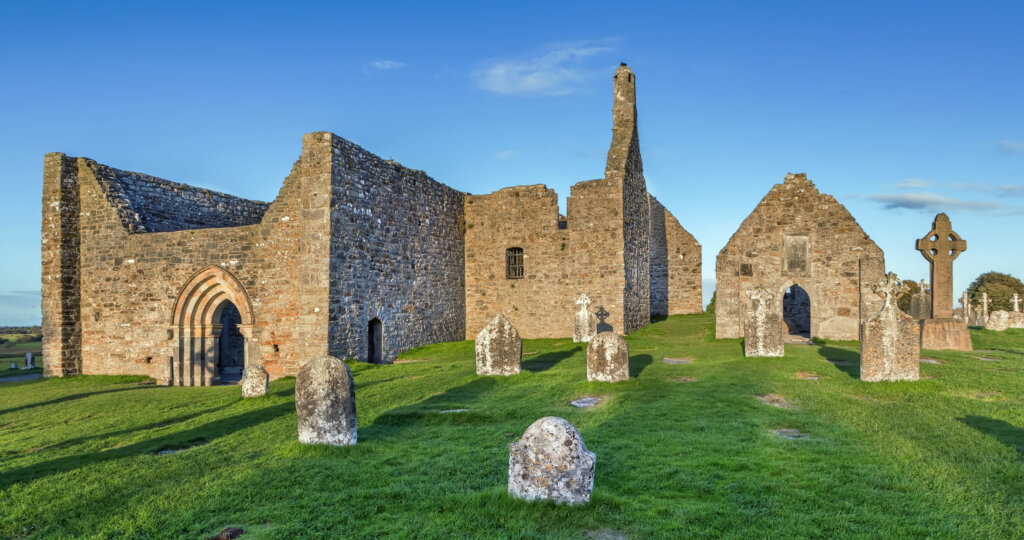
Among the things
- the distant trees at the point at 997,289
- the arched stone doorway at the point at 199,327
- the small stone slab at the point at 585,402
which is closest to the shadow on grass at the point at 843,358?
the small stone slab at the point at 585,402

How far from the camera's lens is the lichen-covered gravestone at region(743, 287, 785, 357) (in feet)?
47.0

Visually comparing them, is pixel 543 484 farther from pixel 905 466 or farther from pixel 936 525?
pixel 905 466

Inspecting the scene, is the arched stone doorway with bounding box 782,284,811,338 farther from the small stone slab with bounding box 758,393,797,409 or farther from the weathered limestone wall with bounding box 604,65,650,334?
the small stone slab with bounding box 758,393,797,409

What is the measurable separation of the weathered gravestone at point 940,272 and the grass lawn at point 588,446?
3.67m

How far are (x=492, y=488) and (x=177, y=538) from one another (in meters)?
2.65

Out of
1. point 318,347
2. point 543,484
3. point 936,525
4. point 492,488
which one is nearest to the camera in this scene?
point 936,525

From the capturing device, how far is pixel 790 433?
7.41 metres

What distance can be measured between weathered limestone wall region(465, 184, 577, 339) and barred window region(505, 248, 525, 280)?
0.58 feet

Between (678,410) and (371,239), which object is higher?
(371,239)

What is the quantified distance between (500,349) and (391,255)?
6.58m

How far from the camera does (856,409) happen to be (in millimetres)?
8586

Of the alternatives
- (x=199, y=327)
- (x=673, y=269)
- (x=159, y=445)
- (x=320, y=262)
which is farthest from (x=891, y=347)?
(x=673, y=269)

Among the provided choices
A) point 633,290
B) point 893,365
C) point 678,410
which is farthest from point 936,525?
point 633,290

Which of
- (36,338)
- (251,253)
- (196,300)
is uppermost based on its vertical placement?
(251,253)
